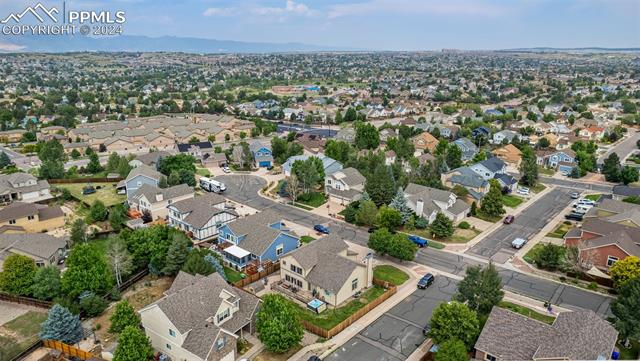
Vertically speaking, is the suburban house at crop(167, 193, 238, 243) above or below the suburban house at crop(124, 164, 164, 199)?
below

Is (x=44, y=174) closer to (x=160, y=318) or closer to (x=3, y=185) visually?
(x=3, y=185)

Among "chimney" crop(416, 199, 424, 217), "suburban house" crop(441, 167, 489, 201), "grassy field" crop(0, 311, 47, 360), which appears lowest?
"grassy field" crop(0, 311, 47, 360)

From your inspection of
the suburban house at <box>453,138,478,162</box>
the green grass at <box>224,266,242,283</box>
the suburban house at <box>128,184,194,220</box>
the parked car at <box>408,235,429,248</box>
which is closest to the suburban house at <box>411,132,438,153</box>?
the suburban house at <box>453,138,478,162</box>

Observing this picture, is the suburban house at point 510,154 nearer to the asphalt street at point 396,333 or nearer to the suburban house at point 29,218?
the asphalt street at point 396,333

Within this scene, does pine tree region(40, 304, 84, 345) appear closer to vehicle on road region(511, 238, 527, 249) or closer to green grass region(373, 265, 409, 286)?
green grass region(373, 265, 409, 286)

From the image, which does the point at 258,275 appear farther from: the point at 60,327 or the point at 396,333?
the point at 60,327

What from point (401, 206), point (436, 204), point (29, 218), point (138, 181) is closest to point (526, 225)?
point (436, 204)

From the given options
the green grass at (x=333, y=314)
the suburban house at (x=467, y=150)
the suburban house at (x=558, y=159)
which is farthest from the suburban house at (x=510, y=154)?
the green grass at (x=333, y=314)
